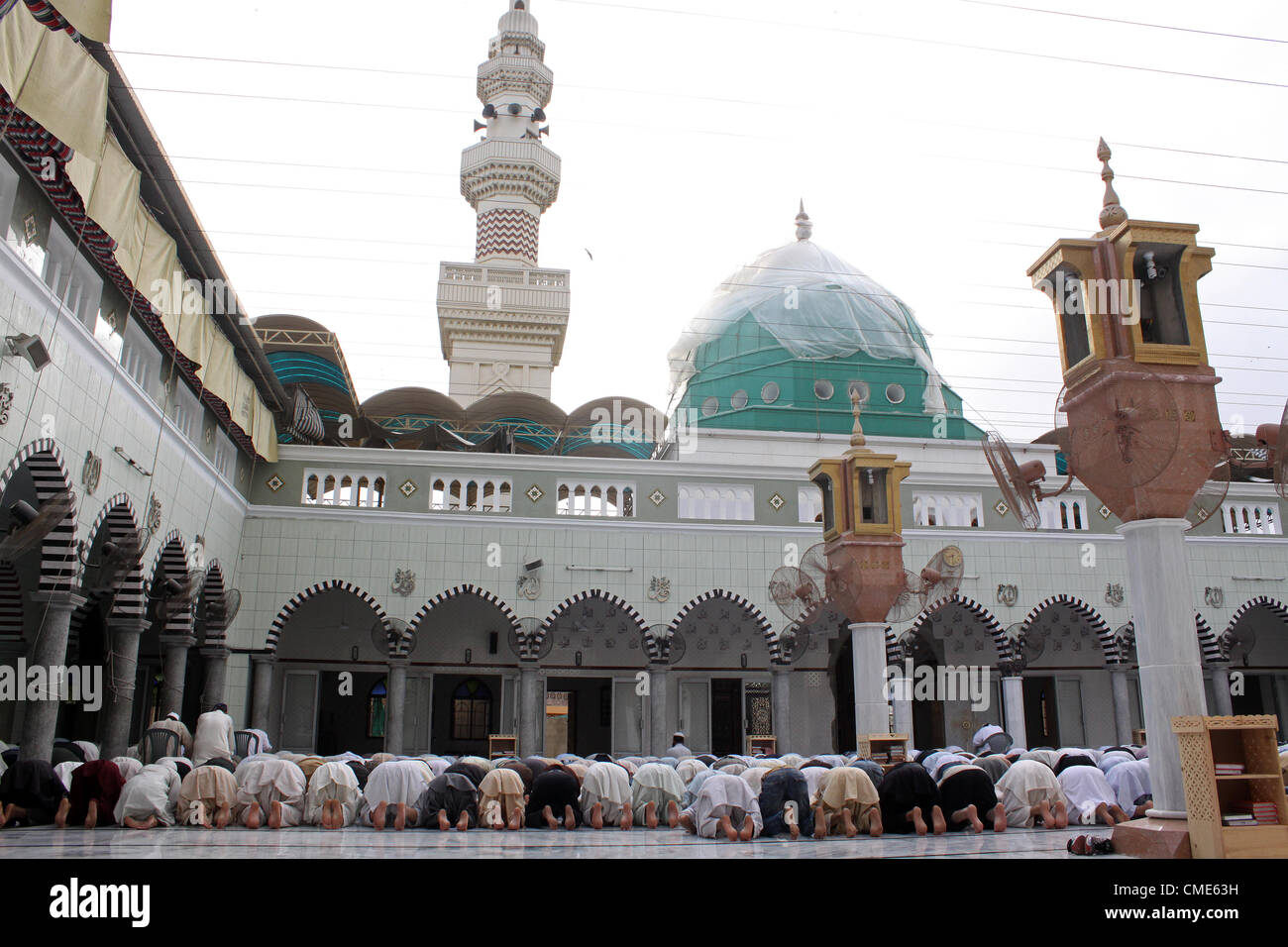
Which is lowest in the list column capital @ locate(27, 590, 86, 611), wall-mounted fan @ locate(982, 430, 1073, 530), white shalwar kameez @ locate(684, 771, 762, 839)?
white shalwar kameez @ locate(684, 771, 762, 839)

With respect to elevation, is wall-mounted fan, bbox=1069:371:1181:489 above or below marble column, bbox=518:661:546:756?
above

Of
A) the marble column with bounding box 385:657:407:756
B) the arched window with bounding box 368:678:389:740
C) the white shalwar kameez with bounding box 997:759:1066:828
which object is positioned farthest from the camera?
the arched window with bounding box 368:678:389:740

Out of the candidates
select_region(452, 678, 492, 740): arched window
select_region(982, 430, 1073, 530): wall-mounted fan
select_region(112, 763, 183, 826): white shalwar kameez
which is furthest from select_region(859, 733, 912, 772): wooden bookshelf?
select_region(452, 678, 492, 740): arched window

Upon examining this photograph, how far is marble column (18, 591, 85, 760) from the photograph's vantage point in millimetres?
9305

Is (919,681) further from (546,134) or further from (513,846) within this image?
(546,134)

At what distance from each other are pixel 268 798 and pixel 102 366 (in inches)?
192

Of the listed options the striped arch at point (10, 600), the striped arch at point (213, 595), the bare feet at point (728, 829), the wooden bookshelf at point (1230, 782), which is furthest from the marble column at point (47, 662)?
the wooden bookshelf at point (1230, 782)

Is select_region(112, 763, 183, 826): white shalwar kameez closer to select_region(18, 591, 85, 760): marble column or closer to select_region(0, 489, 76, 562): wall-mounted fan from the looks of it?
select_region(0, 489, 76, 562): wall-mounted fan

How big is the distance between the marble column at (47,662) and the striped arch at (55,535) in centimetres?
13

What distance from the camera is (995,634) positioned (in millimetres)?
18219

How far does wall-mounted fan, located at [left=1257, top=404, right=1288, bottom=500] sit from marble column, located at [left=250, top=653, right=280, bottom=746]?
14573 millimetres

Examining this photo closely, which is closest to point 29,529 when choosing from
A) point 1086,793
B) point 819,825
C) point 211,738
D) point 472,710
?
point 211,738

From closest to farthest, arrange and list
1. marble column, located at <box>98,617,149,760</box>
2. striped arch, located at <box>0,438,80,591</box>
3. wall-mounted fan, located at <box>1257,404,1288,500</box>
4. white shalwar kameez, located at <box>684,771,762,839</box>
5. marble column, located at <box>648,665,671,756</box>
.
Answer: wall-mounted fan, located at <box>1257,404,1288,500</box>, white shalwar kameez, located at <box>684,771,762,839</box>, striped arch, located at <box>0,438,80,591</box>, marble column, located at <box>98,617,149,760</box>, marble column, located at <box>648,665,671,756</box>

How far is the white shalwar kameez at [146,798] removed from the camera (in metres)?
7.44
